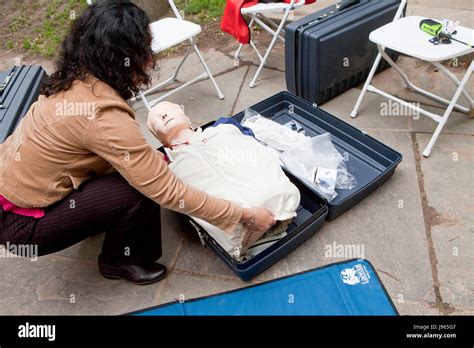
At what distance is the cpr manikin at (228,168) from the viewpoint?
187 cm

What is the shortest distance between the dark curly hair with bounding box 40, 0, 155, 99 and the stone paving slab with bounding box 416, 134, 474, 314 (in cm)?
175

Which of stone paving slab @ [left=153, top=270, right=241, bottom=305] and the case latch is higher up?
the case latch

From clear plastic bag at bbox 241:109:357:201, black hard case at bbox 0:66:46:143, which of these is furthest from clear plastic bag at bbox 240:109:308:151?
black hard case at bbox 0:66:46:143

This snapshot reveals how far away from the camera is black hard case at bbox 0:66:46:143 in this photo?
223cm

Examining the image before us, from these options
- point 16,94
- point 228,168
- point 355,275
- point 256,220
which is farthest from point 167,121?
point 355,275

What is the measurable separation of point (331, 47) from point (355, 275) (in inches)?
65.3

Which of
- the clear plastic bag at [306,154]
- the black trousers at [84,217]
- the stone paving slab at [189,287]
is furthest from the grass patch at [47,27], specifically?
the stone paving slab at [189,287]

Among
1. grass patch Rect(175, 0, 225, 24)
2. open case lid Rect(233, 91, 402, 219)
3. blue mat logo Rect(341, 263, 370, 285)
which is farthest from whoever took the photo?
grass patch Rect(175, 0, 225, 24)

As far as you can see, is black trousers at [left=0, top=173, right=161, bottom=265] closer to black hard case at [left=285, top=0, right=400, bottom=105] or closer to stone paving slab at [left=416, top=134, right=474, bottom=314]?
stone paving slab at [left=416, top=134, right=474, bottom=314]

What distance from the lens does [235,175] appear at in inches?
76.5

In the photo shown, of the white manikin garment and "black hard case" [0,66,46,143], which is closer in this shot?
the white manikin garment

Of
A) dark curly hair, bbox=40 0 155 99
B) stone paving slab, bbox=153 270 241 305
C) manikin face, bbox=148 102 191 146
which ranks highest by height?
dark curly hair, bbox=40 0 155 99

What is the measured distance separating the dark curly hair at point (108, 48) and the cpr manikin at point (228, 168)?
0.57 m

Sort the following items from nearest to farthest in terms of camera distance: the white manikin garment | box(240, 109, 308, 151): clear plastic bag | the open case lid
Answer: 1. the white manikin garment
2. the open case lid
3. box(240, 109, 308, 151): clear plastic bag
